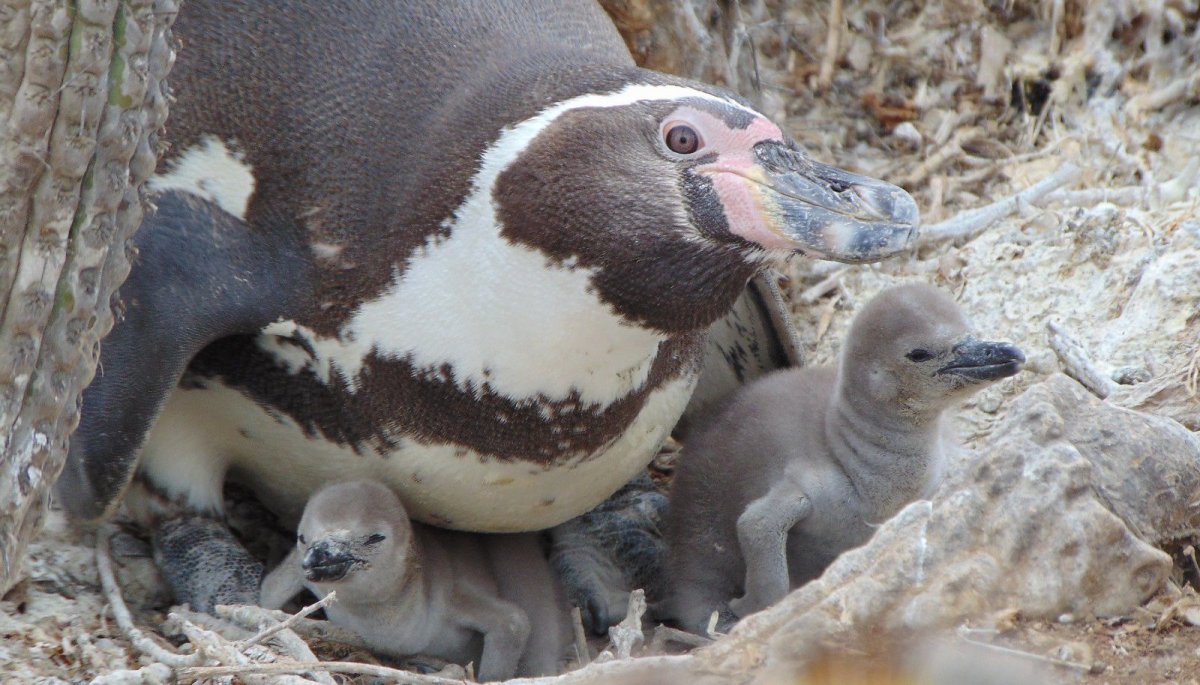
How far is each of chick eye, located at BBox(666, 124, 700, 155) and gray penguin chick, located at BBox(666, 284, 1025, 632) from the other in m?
0.75

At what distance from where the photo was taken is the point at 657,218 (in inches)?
125

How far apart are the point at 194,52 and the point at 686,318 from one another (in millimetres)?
1352

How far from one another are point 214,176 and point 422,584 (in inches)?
43.8

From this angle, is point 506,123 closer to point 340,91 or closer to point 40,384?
point 340,91

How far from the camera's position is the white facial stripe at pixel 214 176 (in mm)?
3580

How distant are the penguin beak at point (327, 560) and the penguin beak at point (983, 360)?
1.43 metres

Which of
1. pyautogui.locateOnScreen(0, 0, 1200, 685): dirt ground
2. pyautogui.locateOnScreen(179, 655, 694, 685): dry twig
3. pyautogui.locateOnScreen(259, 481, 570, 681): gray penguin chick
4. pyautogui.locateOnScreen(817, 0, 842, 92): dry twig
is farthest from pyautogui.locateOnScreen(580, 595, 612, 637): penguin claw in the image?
pyautogui.locateOnScreen(817, 0, 842, 92): dry twig

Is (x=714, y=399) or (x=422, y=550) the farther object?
(x=714, y=399)

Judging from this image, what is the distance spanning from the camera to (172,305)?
3545 mm

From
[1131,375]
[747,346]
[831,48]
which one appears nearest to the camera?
[1131,375]

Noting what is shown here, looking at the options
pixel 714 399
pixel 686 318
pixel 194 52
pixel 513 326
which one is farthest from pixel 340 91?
pixel 714 399

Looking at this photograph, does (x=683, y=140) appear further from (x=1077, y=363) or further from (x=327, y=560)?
(x=1077, y=363)

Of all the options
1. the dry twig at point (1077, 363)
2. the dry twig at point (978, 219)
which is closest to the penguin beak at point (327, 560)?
the dry twig at point (1077, 363)

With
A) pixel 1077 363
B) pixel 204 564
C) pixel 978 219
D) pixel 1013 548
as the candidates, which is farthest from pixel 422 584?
pixel 978 219
